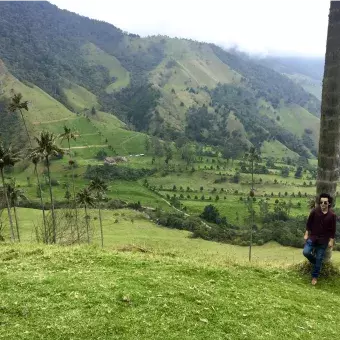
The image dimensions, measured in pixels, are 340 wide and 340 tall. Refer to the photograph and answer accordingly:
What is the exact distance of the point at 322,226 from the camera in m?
15.1

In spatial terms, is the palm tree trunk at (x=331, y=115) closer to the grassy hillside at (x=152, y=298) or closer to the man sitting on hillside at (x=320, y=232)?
Answer: the man sitting on hillside at (x=320, y=232)

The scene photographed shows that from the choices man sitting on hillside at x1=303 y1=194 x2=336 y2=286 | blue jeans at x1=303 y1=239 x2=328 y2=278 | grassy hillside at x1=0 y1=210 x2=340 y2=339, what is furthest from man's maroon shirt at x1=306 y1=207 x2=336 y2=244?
grassy hillside at x1=0 y1=210 x2=340 y2=339

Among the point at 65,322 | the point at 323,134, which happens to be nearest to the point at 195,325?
the point at 65,322

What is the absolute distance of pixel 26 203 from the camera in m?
138

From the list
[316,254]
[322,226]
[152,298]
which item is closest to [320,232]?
[322,226]

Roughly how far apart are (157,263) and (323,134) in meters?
8.22

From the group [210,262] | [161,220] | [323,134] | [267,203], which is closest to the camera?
[323,134]

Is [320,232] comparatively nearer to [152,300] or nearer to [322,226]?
[322,226]

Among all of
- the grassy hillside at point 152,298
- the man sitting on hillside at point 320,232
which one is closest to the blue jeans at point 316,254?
the man sitting on hillside at point 320,232

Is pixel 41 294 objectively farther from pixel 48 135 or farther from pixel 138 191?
pixel 138 191

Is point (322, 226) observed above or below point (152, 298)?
above

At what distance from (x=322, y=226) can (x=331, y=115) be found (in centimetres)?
425

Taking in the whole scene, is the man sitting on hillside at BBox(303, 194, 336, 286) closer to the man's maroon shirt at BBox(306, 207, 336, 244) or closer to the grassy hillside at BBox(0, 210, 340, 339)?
the man's maroon shirt at BBox(306, 207, 336, 244)

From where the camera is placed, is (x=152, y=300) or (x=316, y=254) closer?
(x=152, y=300)
